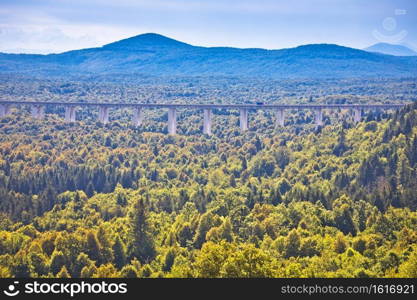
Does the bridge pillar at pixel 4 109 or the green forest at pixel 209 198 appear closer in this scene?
the green forest at pixel 209 198

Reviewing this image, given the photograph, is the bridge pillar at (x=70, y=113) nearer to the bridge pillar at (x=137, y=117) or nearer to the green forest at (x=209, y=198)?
the green forest at (x=209, y=198)

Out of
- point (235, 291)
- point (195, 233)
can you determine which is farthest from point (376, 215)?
point (235, 291)

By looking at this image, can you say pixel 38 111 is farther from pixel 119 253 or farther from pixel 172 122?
pixel 119 253

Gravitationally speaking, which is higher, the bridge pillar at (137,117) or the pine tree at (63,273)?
the pine tree at (63,273)

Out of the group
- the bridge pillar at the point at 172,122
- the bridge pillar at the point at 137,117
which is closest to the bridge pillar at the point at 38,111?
the bridge pillar at the point at 137,117

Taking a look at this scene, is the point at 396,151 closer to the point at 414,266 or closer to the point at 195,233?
the point at 195,233

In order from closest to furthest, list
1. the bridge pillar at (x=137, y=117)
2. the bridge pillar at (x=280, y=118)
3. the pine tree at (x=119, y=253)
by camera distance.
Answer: the pine tree at (x=119, y=253)
the bridge pillar at (x=280, y=118)
the bridge pillar at (x=137, y=117)
